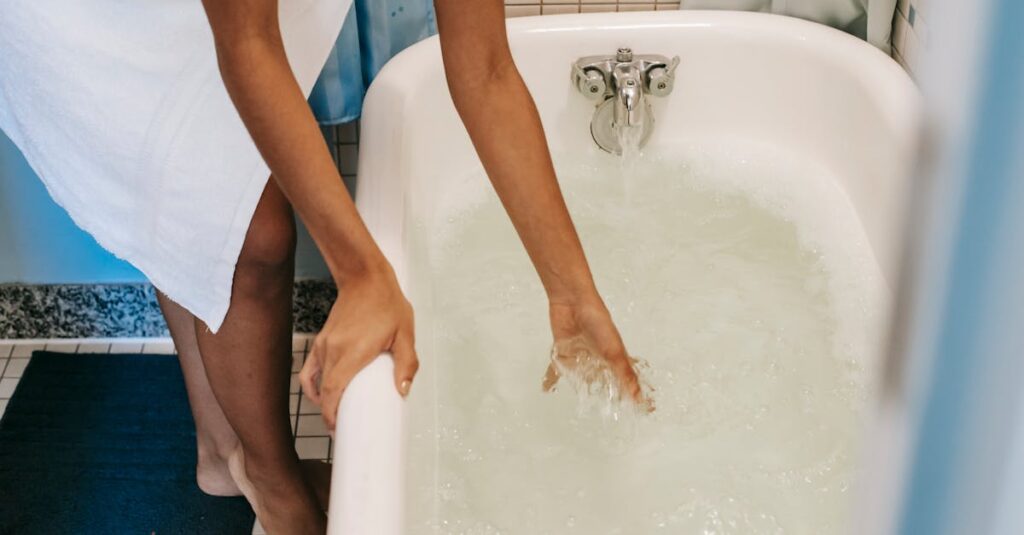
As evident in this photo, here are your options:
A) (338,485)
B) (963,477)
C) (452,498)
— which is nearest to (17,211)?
(452,498)

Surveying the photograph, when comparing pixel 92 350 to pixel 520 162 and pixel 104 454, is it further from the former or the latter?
pixel 520 162

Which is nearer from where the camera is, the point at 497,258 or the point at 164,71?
the point at 164,71

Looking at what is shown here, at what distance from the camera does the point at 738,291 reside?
1.58 m

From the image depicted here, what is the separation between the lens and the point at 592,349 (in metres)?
1.21

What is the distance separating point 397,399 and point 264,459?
43cm

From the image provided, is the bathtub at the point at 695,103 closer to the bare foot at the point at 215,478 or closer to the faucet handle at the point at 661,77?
the faucet handle at the point at 661,77

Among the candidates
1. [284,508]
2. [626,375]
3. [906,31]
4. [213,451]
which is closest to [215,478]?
[213,451]

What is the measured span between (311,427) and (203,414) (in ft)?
0.83

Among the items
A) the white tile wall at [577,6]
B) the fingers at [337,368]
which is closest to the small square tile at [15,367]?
the white tile wall at [577,6]

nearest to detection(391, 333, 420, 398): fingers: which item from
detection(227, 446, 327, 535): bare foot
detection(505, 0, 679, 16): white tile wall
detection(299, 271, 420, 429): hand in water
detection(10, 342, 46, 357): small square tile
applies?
detection(299, 271, 420, 429): hand in water

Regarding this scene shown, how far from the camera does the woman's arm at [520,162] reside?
1.19 metres

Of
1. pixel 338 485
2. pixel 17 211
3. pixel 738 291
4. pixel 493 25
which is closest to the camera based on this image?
pixel 338 485

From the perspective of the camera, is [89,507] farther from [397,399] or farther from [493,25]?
[493,25]

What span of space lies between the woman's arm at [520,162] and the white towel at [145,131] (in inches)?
9.5
